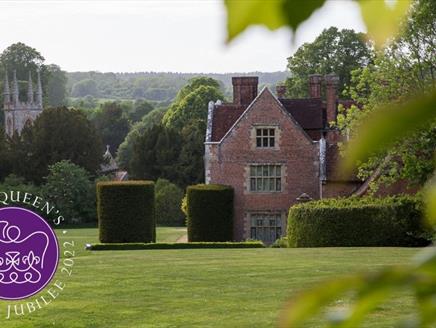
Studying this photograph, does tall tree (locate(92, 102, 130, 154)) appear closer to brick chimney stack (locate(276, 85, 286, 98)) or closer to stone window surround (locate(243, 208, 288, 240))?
brick chimney stack (locate(276, 85, 286, 98))

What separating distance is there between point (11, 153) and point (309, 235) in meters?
27.4

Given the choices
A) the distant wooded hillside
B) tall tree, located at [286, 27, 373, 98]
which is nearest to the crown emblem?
tall tree, located at [286, 27, 373, 98]

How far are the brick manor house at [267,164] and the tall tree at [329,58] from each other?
1841 cm

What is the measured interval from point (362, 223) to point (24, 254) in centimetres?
1175

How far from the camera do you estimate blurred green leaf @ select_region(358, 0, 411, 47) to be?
0.52m

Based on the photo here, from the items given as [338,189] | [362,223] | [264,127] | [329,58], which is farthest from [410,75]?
[329,58]

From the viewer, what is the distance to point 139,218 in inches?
1094

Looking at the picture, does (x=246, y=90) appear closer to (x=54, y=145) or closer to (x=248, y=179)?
(x=248, y=179)

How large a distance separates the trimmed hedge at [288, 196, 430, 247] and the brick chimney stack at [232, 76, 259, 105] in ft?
28.7

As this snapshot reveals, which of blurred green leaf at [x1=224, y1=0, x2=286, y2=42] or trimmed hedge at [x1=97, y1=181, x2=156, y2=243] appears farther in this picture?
trimmed hedge at [x1=97, y1=181, x2=156, y2=243]

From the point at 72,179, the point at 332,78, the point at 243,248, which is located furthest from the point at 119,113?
the point at 243,248

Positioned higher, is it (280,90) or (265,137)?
(280,90)

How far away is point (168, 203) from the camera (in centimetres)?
4703

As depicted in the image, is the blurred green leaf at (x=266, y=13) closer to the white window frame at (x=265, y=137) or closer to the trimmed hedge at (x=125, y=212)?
the trimmed hedge at (x=125, y=212)
